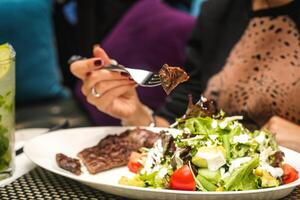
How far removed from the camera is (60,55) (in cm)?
299

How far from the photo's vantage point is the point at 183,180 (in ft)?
2.98

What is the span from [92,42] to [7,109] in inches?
64.6

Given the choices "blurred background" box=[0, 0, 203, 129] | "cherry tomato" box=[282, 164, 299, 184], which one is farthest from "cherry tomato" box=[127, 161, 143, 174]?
"blurred background" box=[0, 0, 203, 129]

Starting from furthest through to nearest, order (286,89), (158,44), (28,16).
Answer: (28,16) → (158,44) → (286,89)

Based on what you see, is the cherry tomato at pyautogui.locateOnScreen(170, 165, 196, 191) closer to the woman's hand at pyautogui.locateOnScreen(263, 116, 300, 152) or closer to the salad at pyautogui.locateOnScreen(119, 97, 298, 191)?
the salad at pyautogui.locateOnScreen(119, 97, 298, 191)

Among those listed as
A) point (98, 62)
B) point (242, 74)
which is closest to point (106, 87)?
point (98, 62)

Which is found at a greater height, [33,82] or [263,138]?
[263,138]

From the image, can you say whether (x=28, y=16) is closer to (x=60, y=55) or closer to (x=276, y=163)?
(x=60, y=55)

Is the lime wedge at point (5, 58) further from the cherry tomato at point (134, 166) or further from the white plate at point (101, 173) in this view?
the cherry tomato at point (134, 166)

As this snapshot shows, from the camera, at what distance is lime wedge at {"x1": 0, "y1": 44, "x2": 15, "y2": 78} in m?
1.01

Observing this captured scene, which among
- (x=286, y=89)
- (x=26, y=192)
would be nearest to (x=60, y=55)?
(x=286, y=89)

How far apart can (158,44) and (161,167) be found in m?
0.97

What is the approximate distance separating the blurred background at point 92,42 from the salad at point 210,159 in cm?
70

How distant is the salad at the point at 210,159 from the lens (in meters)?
0.92
